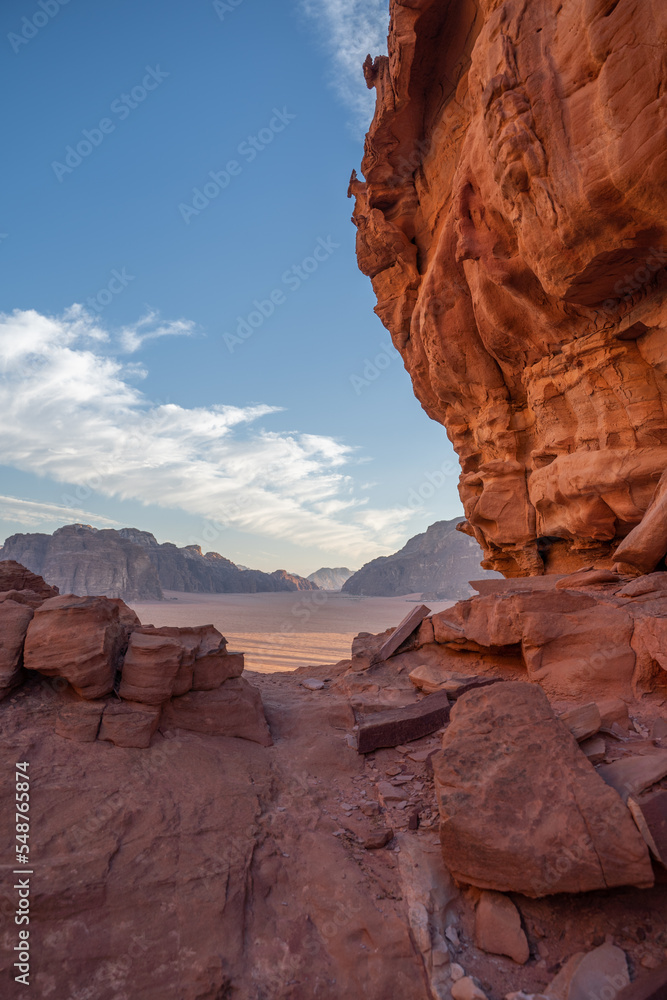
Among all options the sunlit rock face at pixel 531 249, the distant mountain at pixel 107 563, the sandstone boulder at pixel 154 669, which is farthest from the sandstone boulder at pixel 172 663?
the distant mountain at pixel 107 563

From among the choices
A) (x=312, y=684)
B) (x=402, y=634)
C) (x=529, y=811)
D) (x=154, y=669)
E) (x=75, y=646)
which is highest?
(x=75, y=646)

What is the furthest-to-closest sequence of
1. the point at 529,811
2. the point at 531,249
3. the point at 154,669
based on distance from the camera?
the point at 531,249
the point at 154,669
the point at 529,811

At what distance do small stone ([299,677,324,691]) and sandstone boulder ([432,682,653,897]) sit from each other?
377 cm

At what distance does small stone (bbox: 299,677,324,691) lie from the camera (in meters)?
7.44

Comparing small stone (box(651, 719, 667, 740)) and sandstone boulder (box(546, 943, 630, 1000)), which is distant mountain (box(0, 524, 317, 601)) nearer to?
small stone (box(651, 719, 667, 740))

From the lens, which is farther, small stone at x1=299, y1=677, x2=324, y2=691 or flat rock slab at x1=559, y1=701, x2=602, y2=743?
small stone at x1=299, y1=677, x2=324, y2=691

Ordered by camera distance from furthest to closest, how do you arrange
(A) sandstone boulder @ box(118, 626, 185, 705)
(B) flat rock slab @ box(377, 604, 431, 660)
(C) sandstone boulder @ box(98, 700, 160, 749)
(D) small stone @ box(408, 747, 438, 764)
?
1. (B) flat rock slab @ box(377, 604, 431, 660)
2. (D) small stone @ box(408, 747, 438, 764)
3. (A) sandstone boulder @ box(118, 626, 185, 705)
4. (C) sandstone boulder @ box(98, 700, 160, 749)

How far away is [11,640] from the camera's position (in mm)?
4633

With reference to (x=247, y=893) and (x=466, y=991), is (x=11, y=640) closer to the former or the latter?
(x=247, y=893)

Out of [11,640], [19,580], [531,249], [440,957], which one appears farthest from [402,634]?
[531,249]

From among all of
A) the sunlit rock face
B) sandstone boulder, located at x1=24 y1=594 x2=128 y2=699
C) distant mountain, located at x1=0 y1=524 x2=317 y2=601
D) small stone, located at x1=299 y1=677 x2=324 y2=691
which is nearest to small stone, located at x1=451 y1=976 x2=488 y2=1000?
sandstone boulder, located at x1=24 y1=594 x2=128 y2=699

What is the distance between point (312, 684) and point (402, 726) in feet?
8.12

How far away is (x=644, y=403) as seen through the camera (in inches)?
346

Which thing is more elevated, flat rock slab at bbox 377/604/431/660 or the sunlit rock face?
the sunlit rock face
